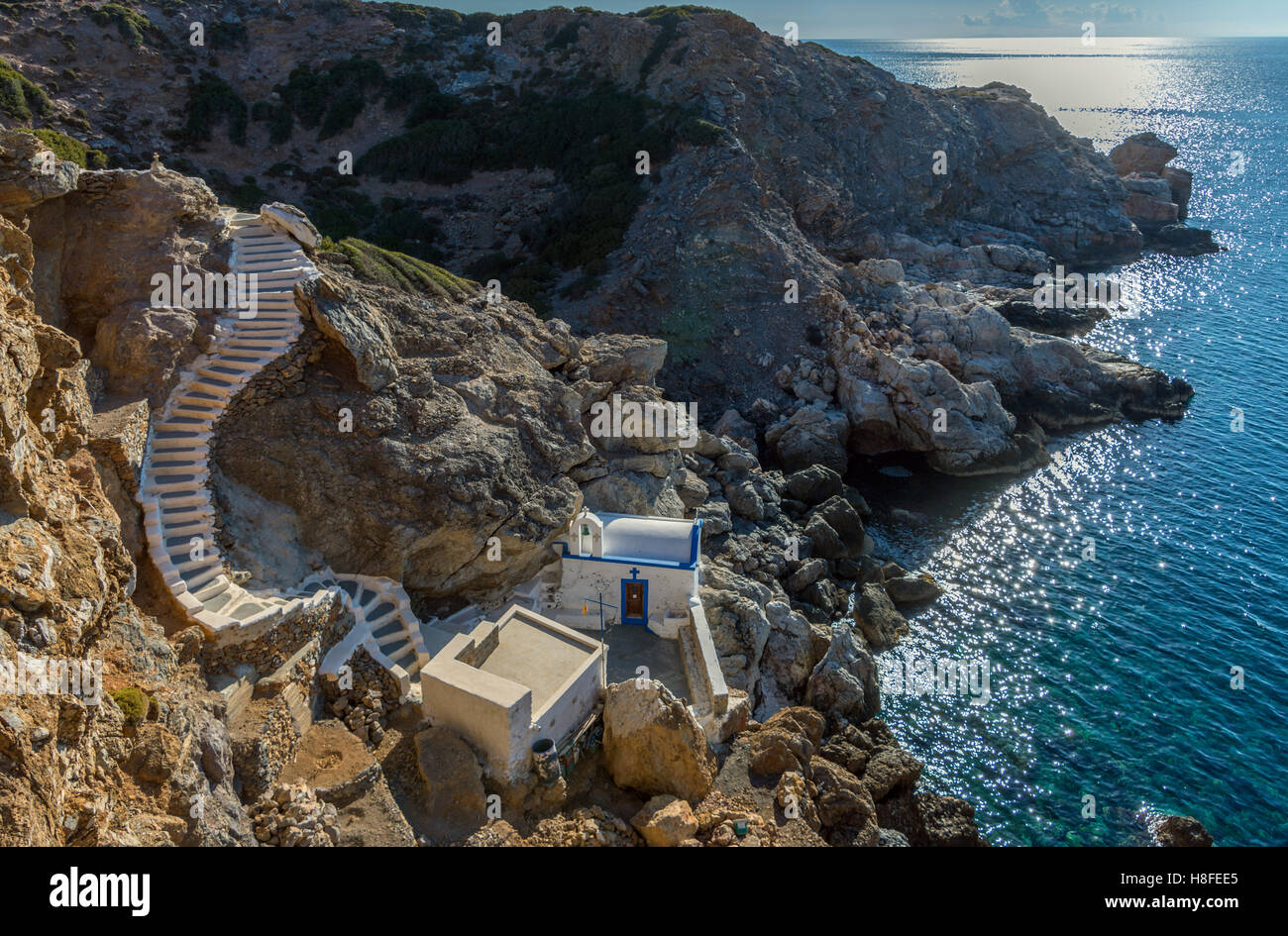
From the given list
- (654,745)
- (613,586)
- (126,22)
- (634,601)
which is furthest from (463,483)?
(126,22)

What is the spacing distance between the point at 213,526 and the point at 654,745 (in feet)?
37.4

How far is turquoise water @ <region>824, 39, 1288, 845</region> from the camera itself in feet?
85.8

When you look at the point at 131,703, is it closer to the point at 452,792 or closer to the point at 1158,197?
the point at 452,792

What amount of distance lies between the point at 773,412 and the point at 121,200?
110 ft

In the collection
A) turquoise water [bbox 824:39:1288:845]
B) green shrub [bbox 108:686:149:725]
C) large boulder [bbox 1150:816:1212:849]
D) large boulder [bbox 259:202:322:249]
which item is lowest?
large boulder [bbox 1150:816:1212:849]

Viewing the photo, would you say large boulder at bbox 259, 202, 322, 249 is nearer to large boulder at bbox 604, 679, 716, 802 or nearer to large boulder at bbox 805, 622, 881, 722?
large boulder at bbox 604, 679, 716, 802

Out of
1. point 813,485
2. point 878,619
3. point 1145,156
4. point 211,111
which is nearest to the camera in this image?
point 878,619

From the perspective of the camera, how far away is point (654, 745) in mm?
18844

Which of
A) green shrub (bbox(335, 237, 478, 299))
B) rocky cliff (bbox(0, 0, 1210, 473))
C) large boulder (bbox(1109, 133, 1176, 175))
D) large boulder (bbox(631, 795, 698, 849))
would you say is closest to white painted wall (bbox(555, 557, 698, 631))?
large boulder (bbox(631, 795, 698, 849))

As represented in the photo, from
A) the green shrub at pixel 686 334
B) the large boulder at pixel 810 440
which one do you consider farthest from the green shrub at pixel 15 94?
the large boulder at pixel 810 440

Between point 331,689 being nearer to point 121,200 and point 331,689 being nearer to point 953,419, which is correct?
point 121,200

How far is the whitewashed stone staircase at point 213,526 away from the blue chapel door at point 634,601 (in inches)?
103

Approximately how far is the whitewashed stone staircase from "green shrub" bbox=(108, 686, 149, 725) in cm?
369

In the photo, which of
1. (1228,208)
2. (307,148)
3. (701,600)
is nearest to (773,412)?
(701,600)
